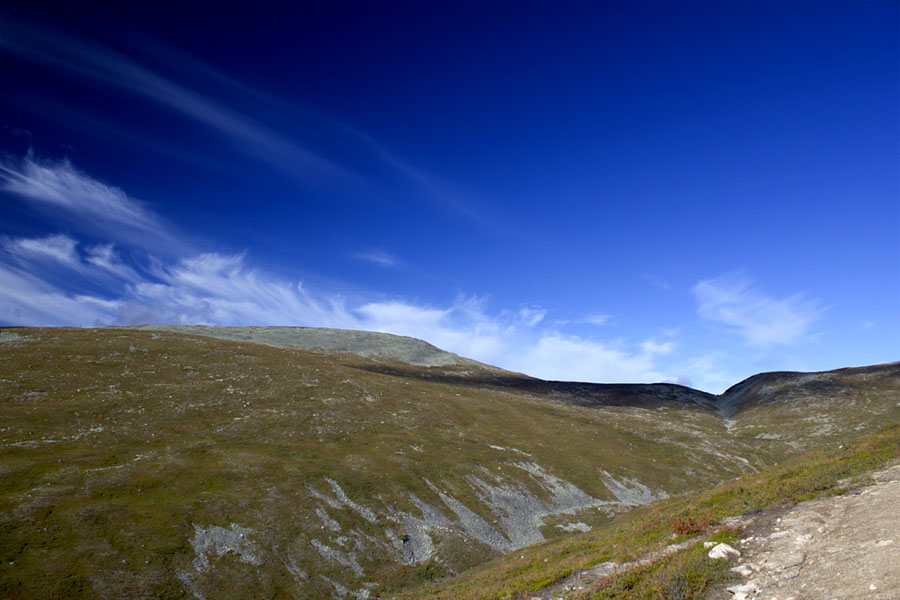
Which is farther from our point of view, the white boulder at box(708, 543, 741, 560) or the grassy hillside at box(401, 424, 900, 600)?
the white boulder at box(708, 543, 741, 560)

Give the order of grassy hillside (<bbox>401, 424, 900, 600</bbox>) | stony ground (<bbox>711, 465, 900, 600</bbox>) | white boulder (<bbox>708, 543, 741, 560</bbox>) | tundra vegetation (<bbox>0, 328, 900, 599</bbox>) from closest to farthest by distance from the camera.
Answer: stony ground (<bbox>711, 465, 900, 600</bbox>)
grassy hillside (<bbox>401, 424, 900, 600</bbox>)
white boulder (<bbox>708, 543, 741, 560</bbox>)
tundra vegetation (<bbox>0, 328, 900, 599</bbox>)

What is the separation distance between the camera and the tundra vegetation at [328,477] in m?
33.8

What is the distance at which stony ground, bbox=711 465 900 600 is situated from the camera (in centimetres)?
1457

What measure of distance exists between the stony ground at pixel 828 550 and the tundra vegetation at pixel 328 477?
6.88ft

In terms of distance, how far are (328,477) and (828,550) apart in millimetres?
51083

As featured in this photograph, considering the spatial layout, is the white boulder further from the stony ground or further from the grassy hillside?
the grassy hillside

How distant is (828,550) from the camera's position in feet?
58.4

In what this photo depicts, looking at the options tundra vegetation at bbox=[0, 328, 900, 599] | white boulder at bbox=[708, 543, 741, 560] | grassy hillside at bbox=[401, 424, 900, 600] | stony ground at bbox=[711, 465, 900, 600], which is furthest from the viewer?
tundra vegetation at bbox=[0, 328, 900, 599]

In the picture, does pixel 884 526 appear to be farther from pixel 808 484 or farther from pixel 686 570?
pixel 808 484

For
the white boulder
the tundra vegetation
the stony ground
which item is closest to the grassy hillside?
the tundra vegetation

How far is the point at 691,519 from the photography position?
27203 millimetres

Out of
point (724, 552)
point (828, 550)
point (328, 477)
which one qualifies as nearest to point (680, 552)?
point (724, 552)

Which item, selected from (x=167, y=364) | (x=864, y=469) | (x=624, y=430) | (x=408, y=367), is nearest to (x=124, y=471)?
(x=167, y=364)

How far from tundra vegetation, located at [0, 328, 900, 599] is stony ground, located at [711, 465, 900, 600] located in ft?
6.88
